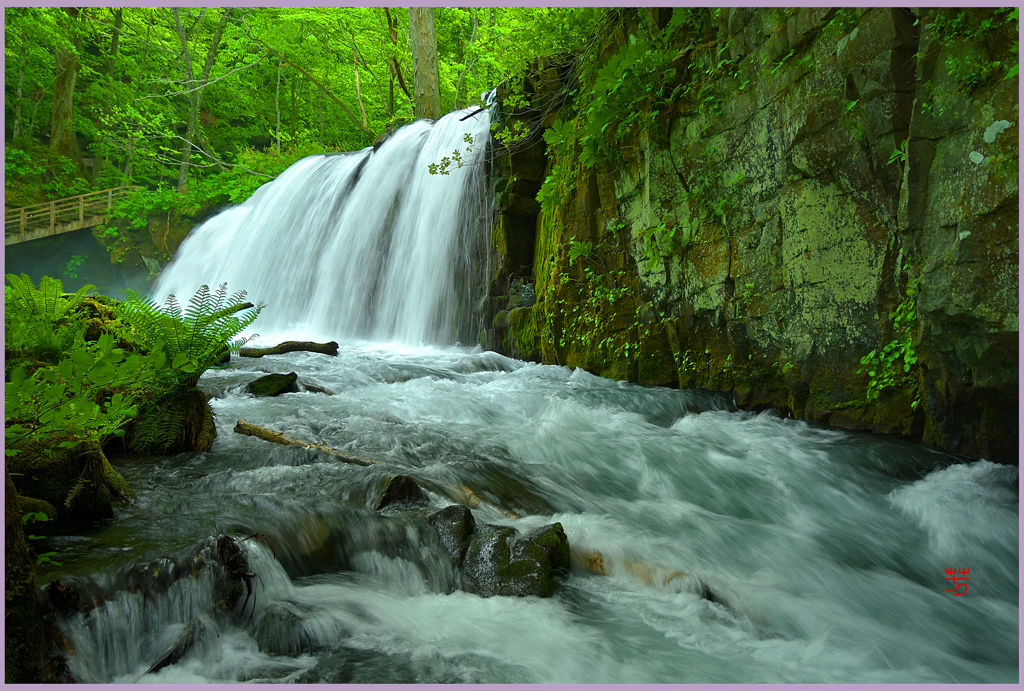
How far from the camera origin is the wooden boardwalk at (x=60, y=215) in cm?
→ 1986

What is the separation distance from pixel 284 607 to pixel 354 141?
27.2 meters

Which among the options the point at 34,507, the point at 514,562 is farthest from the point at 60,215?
the point at 514,562

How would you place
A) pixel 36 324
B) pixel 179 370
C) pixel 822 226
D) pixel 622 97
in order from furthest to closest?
pixel 622 97, pixel 822 226, pixel 36 324, pixel 179 370

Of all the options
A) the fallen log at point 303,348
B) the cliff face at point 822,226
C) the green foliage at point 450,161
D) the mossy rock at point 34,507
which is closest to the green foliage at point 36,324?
the mossy rock at point 34,507

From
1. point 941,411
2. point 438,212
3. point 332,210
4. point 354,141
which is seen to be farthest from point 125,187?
point 941,411

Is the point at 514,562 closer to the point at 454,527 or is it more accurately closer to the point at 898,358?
the point at 454,527

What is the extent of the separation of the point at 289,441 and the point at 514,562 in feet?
6.99

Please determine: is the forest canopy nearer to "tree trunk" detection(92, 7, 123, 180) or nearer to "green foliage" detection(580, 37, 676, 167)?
"tree trunk" detection(92, 7, 123, 180)

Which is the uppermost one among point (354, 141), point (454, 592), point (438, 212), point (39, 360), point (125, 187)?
point (354, 141)

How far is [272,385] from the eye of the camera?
5.95 metres

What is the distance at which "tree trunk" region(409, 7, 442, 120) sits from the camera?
15.6 metres

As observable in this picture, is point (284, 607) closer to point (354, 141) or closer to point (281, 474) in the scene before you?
point (281, 474)

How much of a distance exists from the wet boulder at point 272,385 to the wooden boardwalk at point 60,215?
20343mm

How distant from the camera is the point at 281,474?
12.3 ft
